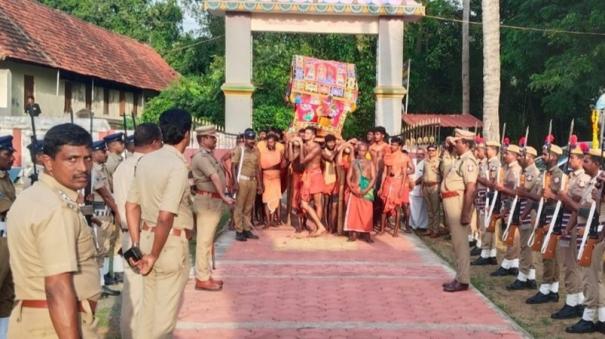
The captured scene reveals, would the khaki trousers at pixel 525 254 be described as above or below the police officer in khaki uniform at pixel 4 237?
below

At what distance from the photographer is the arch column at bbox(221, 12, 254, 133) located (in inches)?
588

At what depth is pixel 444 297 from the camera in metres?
7.95

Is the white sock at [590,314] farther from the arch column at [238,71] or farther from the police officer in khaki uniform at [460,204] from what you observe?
the arch column at [238,71]

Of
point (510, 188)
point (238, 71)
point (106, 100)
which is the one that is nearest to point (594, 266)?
point (510, 188)

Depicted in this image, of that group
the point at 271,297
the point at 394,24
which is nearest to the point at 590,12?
the point at 394,24

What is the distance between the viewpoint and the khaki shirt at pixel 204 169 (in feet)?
25.8

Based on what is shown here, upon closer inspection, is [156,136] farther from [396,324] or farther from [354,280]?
[354,280]

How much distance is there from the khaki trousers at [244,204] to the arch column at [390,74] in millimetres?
4368

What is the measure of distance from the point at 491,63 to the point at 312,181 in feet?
16.1

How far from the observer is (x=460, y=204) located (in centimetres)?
816

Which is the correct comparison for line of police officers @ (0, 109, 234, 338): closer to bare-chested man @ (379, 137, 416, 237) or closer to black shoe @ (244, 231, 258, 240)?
black shoe @ (244, 231, 258, 240)

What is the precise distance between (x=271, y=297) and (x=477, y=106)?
2786 centimetres

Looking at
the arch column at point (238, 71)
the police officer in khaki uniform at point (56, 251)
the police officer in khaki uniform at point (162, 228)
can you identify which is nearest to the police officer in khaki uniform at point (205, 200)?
the police officer in khaki uniform at point (162, 228)

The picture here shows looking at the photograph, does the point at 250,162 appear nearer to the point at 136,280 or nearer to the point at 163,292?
the point at 136,280
